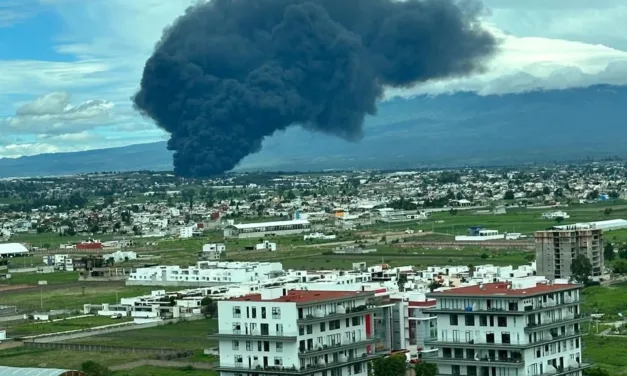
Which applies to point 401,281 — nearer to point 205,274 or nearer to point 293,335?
point 205,274

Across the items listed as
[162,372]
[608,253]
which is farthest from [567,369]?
[608,253]

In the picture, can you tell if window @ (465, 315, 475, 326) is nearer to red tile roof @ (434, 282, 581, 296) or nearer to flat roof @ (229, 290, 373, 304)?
red tile roof @ (434, 282, 581, 296)

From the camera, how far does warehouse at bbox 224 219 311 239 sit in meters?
118

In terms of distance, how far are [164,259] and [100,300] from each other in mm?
21612

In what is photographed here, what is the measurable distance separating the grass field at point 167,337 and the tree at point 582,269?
19.0 meters

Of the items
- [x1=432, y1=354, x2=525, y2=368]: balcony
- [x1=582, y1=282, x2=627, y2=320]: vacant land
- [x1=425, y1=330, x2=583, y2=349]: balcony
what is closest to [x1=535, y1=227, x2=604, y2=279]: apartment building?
[x1=582, y1=282, x2=627, y2=320]: vacant land

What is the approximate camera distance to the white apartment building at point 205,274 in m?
77.6

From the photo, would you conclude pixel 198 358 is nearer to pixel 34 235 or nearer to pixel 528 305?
pixel 528 305

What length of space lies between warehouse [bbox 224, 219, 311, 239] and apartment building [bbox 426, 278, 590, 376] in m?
80.3

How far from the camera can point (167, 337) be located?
58562 millimetres

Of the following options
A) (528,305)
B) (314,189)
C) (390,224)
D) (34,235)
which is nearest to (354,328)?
(528,305)

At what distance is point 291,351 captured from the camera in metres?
35.8

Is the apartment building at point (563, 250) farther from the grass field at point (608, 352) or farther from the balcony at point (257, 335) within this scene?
the balcony at point (257, 335)

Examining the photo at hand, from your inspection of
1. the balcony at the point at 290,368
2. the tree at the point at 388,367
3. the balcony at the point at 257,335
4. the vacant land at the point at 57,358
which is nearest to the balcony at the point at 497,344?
the balcony at the point at 290,368
